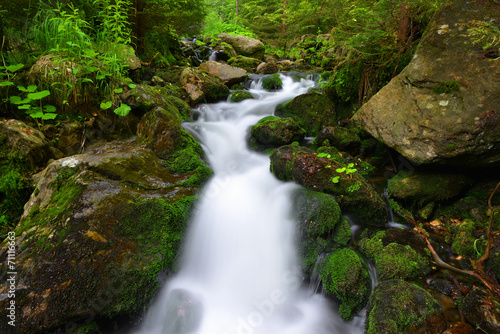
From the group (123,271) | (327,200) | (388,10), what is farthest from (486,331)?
(388,10)

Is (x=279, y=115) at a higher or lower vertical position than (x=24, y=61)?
lower

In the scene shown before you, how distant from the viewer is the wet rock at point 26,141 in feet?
9.66

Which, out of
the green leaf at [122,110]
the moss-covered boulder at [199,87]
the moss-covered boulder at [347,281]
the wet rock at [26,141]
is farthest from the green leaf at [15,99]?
the moss-covered boulder at [347,281]

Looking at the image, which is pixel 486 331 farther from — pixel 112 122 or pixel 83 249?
pixel 112 122

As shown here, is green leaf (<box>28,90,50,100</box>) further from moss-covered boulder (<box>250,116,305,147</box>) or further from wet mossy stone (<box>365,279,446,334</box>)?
wet mossy stone (<box>365,279,446,334</box>)

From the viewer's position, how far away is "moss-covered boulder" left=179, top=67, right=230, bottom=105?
20.5 feet

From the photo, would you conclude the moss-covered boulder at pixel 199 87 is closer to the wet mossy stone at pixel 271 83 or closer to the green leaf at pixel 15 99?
the wet mossy stone at pixel 271 83

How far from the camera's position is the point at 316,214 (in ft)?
9.82

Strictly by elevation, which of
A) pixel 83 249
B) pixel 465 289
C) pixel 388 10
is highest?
pixel 388 10

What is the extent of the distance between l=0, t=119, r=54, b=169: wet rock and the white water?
2202 mm

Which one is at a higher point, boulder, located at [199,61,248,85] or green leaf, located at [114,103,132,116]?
green leaf, located at [114,103,132,116]

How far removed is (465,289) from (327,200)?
5.02 ft

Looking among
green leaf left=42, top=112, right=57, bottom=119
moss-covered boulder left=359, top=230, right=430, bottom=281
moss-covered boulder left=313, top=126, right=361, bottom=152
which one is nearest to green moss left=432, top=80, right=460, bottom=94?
A: moss-covered boulder left=313, top=126, right=361, bottom=152

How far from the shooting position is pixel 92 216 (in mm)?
2412
